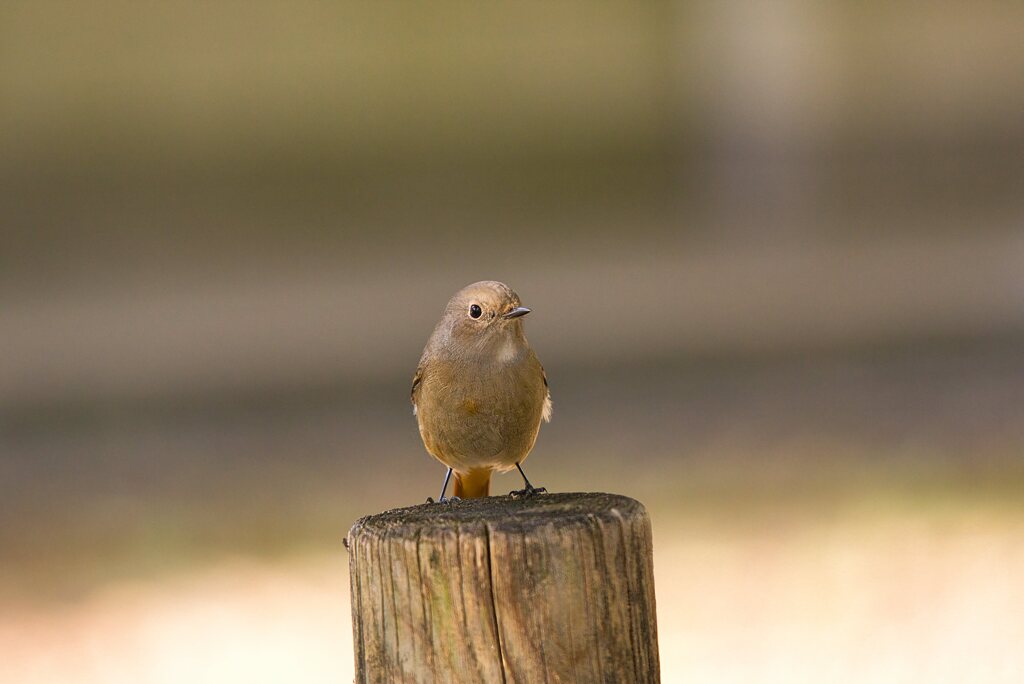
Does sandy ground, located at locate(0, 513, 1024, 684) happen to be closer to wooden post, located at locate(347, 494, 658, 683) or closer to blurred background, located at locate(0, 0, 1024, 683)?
blurred background, located at locate(0, 0, 1024, 683)

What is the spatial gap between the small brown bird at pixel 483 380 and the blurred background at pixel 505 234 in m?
4.67

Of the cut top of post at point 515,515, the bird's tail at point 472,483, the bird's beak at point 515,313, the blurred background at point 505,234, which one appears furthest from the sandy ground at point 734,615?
the cut top of post at point 515,515

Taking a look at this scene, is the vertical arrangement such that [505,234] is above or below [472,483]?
above

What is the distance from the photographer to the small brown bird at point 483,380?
3.74 m

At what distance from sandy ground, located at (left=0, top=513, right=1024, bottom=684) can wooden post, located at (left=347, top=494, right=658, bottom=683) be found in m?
3.33

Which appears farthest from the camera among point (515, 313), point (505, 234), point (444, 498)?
point (505, 234)

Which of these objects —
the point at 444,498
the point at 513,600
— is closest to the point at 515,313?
the point at 444,498

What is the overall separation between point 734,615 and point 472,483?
2.29 meters

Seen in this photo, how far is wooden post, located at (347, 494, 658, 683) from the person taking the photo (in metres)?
2.32

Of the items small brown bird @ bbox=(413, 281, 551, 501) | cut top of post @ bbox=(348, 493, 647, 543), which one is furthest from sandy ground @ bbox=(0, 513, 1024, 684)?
cut top of post @ bbox=(348, 493, 647, 543)

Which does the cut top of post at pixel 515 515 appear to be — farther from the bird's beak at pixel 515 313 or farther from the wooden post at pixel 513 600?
the bird's beak at pixel 515 313

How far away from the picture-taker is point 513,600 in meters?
2.31

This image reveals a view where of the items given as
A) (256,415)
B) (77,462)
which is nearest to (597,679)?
(77,462)

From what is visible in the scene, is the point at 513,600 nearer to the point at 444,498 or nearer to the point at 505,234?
the point at 444,498
